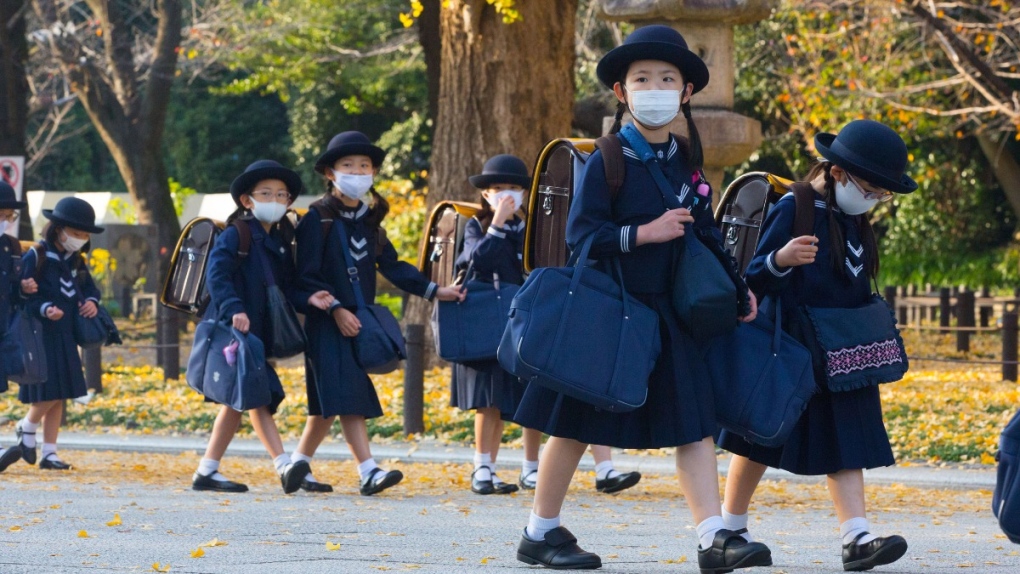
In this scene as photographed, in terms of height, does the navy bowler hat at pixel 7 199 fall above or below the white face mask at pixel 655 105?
below

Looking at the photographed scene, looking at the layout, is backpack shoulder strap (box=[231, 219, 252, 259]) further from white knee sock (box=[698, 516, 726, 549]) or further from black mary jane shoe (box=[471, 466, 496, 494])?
white knee sock (box=[698, 516, 726, 549])

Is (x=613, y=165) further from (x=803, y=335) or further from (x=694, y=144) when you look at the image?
(x=803, y=335)

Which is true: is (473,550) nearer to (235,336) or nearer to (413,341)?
(235,336)

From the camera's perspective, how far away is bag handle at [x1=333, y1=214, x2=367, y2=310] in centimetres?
768

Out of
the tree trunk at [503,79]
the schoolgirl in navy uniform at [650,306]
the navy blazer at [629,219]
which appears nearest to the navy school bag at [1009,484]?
the schoolgirl in navy uniform at [650,306]

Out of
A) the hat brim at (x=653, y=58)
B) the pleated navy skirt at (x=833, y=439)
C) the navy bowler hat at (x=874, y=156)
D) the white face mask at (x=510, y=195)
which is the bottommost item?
the pleated navy skirt at (x=833, y=439)

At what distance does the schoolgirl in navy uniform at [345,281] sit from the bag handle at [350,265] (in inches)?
0.5

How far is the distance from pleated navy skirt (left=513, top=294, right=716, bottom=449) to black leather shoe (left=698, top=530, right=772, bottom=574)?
1.13 ft

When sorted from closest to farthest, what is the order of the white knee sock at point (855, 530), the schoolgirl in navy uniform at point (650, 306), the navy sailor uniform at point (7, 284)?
the schoolgirl in navy uniform at point (650, 306) < the white knee sock at point (855, 530) < the navy sailor uniform at point (7, 284)

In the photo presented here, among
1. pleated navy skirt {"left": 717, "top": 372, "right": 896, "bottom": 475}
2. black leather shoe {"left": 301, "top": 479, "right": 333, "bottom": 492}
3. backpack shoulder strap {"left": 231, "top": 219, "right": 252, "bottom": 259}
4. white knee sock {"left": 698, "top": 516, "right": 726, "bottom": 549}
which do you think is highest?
backpack shoulder strap {"left": 231, "top": 219, "right": 252, "bottom": 259}

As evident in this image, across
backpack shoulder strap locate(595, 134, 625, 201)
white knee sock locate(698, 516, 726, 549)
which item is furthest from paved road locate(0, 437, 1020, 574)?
backpack shoulder strap locate(595, 134, 625, 201)

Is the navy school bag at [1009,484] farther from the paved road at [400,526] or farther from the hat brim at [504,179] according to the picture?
the hat brim at [504,179]

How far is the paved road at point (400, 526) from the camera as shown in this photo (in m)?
5.32

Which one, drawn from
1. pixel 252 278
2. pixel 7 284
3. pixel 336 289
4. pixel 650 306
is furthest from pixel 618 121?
pixel 7 284
